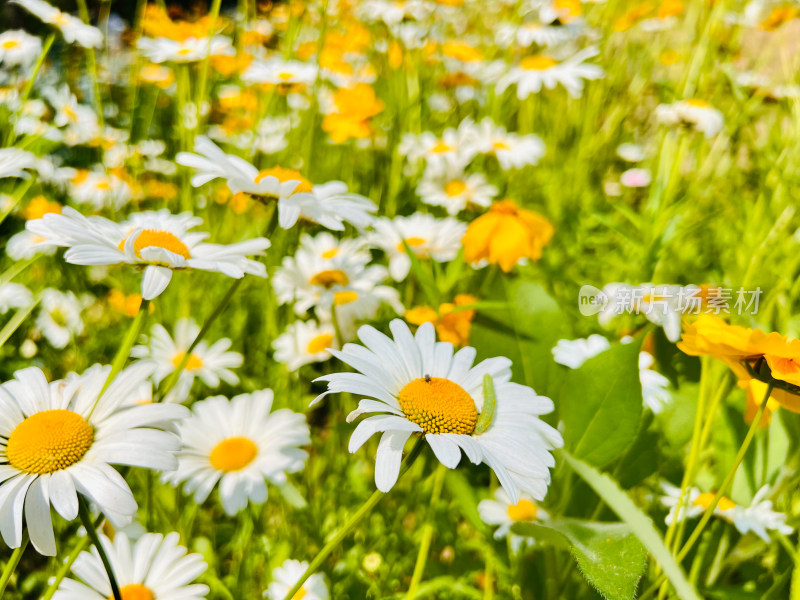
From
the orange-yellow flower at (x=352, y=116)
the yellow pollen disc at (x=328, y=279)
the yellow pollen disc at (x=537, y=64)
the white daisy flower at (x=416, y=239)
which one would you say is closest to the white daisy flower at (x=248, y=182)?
the yellow pollen disc at (x=328, y=279)

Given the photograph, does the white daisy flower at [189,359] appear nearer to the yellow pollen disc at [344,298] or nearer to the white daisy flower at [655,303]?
the yellow pollen disc at [344,298]


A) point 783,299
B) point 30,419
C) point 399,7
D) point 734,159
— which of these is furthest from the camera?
point 734,159

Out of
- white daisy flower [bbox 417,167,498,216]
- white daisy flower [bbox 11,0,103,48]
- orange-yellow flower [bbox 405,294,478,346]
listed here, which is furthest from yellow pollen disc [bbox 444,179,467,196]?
white daisy flower [bbox 11,0,103,48]

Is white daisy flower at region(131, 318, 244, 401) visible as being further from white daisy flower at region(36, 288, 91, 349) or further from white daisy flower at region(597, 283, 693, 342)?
white daisy flower at region(597, 283, 693, 342)

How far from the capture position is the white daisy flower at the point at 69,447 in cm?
34

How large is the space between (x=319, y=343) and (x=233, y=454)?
0.87 feet

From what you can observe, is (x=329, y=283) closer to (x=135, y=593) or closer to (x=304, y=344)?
(x=304, y=344)

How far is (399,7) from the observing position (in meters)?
1.31

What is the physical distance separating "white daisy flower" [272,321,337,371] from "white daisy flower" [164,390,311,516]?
15cm

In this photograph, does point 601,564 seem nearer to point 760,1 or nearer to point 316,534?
point 316,534

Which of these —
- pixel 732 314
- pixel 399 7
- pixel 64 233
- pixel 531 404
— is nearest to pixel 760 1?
pixel 399 7

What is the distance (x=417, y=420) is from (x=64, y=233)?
27 cm

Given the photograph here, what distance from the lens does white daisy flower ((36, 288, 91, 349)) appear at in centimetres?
97

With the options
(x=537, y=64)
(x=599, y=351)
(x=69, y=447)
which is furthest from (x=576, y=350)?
(x=537, y=64)
